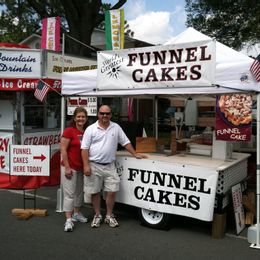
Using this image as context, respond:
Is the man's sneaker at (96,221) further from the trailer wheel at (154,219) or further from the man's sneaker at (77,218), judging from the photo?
the trailer wheel at (154,219)

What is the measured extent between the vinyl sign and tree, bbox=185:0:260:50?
1666cm

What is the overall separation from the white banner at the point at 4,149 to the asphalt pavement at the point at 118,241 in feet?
9.41

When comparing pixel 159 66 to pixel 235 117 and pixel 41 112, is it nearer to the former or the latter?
pixel 235 117

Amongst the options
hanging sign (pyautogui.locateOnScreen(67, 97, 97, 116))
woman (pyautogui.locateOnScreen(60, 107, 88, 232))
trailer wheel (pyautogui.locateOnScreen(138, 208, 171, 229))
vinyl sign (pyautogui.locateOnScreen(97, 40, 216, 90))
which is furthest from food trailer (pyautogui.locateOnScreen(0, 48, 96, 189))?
trailer wheel (pyautogui.locateOnScreen(138, 208, 171, 229))

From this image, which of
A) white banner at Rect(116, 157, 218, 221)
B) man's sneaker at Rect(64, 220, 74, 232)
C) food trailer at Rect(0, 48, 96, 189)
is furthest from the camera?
food trailer at Rect(0, 48, 96, 189)

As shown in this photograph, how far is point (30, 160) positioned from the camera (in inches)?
255

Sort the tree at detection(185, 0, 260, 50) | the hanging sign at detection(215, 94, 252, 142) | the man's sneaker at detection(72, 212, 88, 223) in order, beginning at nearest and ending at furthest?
the man's sneaker at detection(72, 212, 88, 223), the hanging sign at detection(215, 94, 252, 142), the tree at detection(185, 0, 260, 50)

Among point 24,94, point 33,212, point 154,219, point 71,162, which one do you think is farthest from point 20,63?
point 154,219

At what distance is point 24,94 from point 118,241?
17.0 ft

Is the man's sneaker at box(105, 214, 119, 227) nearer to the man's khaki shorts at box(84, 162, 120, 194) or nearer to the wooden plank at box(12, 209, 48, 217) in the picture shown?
the man's khaki shorts at box(84, 162, 120, 194)

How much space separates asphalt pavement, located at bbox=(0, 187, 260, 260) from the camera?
4.75 m

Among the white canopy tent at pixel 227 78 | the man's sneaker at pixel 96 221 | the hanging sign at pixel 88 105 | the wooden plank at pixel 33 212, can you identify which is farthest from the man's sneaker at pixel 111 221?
the hanging sign at pixel 88 105

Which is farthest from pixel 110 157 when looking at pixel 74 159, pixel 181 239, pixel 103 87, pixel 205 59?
pixel 205 59

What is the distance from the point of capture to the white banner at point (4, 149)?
29.8ft
